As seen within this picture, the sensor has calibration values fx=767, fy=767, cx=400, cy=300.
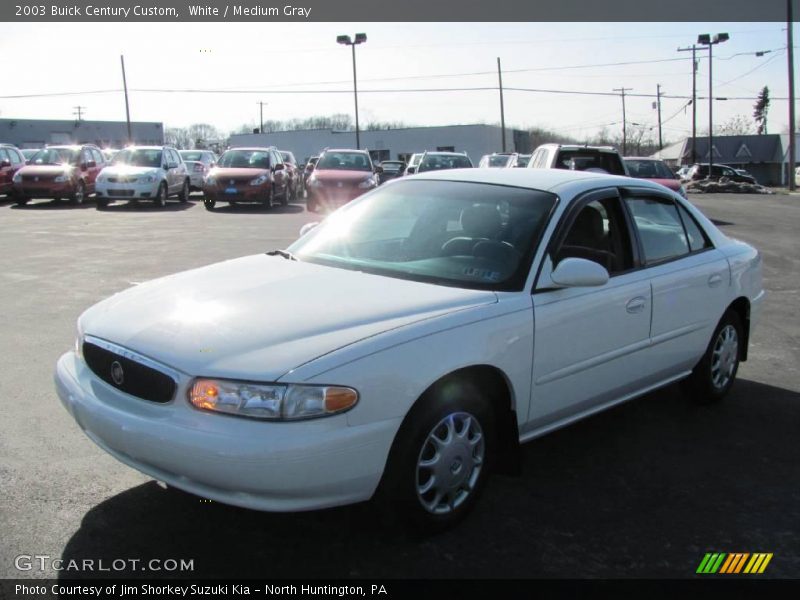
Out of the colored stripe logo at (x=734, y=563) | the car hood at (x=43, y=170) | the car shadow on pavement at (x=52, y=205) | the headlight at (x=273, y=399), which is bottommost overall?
the colored stripe logo at (x=734, y=563)

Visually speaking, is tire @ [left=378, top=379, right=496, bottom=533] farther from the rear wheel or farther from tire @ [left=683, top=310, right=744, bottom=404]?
the rear wheel

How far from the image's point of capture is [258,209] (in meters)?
22.2

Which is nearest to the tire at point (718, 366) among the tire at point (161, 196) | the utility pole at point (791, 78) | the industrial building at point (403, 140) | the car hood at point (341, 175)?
the car hood at point (341, 175)

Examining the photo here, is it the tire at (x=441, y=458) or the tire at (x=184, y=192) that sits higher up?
the tire at (x=184, y=192)

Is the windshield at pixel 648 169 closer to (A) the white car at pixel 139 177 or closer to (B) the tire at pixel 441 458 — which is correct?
(A) the white car at pixel 139 177

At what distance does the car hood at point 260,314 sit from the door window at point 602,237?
877 mm

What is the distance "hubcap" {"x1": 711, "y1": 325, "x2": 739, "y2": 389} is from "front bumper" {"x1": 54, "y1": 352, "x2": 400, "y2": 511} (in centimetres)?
298

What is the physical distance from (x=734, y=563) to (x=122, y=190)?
2052 centimetres

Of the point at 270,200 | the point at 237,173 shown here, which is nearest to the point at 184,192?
the point at 237,173

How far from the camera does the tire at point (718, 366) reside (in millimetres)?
5023

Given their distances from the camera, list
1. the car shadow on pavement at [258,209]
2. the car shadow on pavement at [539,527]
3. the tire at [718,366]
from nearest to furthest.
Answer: the car shadow on pavement at [539,527], the tire at [718,366], the car shadow on pavement at [258,209]

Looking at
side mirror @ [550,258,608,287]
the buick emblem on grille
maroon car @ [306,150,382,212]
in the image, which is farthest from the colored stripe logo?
maroon car @ [306,150,382,212]

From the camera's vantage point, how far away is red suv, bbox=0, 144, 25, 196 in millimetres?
22500

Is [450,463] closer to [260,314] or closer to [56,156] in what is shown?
[260,314]
